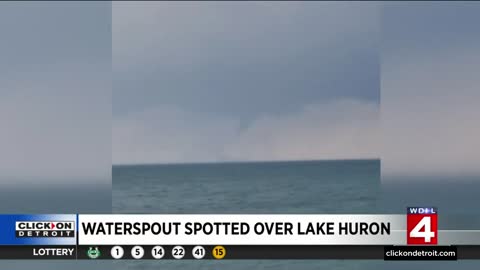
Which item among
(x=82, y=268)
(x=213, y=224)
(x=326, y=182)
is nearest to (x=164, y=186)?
(x=326, y=182)

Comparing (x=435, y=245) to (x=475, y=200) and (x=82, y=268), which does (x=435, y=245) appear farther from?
(x=475, y=200)

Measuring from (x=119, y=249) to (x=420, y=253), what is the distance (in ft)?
18.8

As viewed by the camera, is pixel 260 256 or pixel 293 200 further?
pixel 293 200

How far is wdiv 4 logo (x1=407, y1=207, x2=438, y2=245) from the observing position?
8.87 metres

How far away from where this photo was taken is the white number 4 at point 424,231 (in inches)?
351

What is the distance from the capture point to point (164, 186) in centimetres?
8925

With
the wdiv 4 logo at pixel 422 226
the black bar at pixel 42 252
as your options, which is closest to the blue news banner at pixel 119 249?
the black bar at pixel 42 252

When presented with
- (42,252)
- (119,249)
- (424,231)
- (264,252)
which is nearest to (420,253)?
(424,231)

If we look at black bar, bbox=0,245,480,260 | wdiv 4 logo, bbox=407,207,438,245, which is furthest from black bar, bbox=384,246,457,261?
wdiv 4 logo, bbox=407,207,438,245

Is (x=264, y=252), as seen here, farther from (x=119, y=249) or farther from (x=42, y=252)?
(x=42, y=252)

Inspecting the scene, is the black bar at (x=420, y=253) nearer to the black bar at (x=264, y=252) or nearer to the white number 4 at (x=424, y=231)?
the black bar at (x=264, y=252)

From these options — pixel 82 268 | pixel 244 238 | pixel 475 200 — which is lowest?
pixel 82 268

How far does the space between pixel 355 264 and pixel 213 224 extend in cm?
1523

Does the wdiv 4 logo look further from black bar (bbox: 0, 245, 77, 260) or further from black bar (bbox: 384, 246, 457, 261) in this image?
black bar (bbox: 0, 245, 77, 260)
